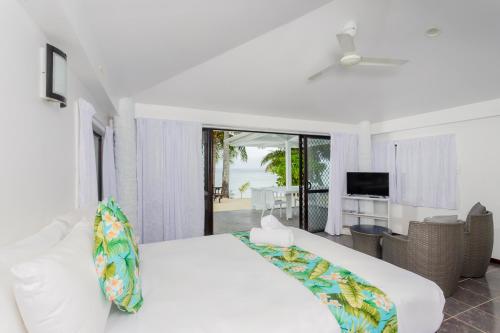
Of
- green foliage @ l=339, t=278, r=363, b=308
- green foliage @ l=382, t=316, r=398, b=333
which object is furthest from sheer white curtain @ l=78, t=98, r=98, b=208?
green foliage @ l=382, t=316, r=398, b=333

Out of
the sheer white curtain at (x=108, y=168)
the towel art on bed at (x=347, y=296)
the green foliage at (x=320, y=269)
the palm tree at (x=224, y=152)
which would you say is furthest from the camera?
the palm tree at (x=224, y=152)

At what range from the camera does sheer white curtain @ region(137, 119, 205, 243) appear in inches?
145

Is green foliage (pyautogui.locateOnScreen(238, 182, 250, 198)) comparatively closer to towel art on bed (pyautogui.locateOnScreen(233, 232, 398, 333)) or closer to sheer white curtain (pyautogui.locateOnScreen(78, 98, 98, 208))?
sheer white curtain (pyautogui.locateOnScreen(78, 98, 98, 208))

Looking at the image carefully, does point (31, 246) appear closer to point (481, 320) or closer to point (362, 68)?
point (481, 320)

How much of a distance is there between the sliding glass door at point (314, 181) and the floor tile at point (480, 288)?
261cm

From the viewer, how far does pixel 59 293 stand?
782 mm

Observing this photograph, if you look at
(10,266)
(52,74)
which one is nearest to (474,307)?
(10,266)

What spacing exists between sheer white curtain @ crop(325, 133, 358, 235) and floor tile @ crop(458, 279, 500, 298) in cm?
225

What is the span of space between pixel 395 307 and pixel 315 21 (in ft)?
8.50

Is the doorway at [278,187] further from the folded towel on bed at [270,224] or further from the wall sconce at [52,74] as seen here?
the wall sconce at [52,74]

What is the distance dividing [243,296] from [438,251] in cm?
222

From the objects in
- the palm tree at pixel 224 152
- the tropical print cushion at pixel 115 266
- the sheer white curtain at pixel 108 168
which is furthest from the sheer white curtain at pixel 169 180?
the palm tree at pixel 224 152

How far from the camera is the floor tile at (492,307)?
7.65ft

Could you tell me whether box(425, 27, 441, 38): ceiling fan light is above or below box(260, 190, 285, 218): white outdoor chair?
above
